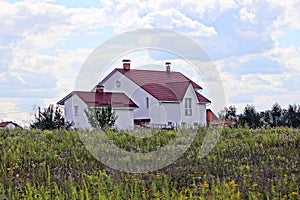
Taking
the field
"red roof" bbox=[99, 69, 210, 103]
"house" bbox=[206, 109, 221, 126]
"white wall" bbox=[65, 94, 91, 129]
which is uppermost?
"red roof" bbox=[99, 69, 210, 103]

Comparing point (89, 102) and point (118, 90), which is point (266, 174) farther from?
point (118, 90)

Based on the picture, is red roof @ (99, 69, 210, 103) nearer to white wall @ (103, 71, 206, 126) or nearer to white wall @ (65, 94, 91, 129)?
white wall @ (103, 71, 206, 126)

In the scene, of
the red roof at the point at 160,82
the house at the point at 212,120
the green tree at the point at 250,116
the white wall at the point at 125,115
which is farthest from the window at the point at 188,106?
the green tree at the point at 250,116

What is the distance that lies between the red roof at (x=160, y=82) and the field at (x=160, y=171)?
871 inches

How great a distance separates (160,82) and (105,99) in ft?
22.0

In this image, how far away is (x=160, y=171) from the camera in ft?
30.2

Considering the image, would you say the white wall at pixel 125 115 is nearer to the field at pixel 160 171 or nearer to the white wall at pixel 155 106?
the white wall at pixel 155 106

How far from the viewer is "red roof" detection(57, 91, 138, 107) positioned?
3102 cm

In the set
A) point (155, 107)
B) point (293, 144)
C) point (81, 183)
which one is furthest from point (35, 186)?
point (155, 107)

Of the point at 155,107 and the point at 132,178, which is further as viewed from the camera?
the point at 155,107

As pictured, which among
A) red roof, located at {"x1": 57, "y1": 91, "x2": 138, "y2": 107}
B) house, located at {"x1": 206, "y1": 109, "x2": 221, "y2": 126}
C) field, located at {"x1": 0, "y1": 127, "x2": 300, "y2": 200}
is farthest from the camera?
red roof, located at {"x1": 57, "y1": 91, "x2": 138, "y2": 107}

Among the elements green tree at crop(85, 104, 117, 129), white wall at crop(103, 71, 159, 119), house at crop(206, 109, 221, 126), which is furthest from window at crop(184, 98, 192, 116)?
green tree at crop(85, 104, 117, 129)

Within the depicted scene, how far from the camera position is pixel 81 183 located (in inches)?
333

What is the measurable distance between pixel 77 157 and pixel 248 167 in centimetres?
356
